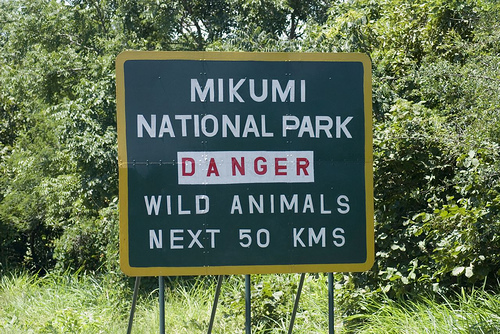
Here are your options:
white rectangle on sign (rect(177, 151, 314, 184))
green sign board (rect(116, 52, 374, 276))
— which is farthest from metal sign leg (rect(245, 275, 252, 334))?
white rectangle on sign (rect(177, 151, 314, 184))

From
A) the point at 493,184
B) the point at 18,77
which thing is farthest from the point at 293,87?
the point at 18,77

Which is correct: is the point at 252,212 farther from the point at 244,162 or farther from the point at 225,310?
the point at 225,310

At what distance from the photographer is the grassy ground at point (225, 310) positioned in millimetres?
5453

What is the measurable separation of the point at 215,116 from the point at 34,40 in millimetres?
10208

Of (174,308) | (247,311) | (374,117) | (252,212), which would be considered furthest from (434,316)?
(174,308)

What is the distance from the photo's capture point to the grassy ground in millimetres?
5453

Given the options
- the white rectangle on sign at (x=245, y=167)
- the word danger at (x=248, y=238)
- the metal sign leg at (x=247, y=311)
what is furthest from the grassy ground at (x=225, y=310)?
the white rectangle on sign at (x=245, y=167)

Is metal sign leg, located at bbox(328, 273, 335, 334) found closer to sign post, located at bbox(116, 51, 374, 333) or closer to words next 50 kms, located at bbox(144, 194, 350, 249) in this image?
sign post, located at bbox(116, 51, 374, 333)

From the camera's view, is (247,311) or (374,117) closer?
(247,311)

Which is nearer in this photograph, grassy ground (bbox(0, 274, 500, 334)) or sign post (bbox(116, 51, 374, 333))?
sign post (bbox(116, 51, 374, 333))

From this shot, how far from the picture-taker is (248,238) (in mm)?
3988

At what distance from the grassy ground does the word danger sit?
5.62 ft

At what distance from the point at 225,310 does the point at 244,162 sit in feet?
12.0

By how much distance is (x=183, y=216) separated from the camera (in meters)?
3.94
